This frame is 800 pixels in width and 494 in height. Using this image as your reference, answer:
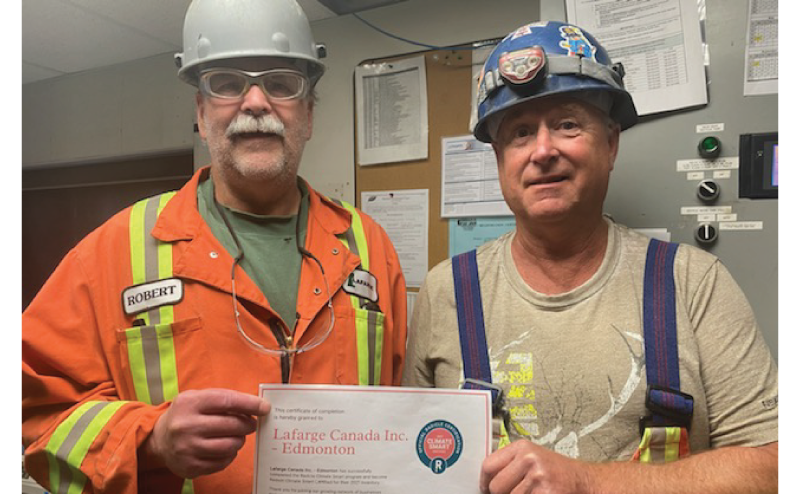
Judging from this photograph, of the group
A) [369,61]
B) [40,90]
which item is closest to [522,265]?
[369,61]

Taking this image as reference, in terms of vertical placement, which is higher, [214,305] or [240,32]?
[240,32]

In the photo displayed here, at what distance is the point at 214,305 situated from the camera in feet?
3.97

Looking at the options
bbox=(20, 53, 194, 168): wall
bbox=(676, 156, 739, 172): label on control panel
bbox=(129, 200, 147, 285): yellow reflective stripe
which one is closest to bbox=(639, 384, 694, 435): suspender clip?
bbox=(676, 156, 739, 172): label on control panel

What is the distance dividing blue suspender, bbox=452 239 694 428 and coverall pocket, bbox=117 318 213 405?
2.06 ft

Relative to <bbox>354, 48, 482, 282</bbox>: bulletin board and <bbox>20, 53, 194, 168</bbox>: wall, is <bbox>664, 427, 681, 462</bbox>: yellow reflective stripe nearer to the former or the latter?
<bbox>354, 48, 482, 282</bbox>: bulletin board

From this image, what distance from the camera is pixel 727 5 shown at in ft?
4.35

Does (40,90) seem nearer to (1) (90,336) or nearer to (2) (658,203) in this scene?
(1) (90,336)

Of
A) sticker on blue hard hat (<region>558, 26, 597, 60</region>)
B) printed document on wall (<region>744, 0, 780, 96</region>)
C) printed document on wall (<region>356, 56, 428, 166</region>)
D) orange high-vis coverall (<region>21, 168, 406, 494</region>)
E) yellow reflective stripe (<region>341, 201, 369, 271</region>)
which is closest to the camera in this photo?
orange high-vis coverall (<region>21, 168, 406, 494</region>)

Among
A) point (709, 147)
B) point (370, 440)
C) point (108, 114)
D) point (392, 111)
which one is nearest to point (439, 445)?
point (370, 440)

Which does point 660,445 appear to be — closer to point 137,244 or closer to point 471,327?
point 471,327

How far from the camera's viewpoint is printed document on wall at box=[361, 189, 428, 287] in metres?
2.08

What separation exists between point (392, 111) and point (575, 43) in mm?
1051

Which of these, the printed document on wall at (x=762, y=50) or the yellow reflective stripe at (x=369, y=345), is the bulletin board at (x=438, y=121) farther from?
the printed document on wall at (x=762, y=50)
